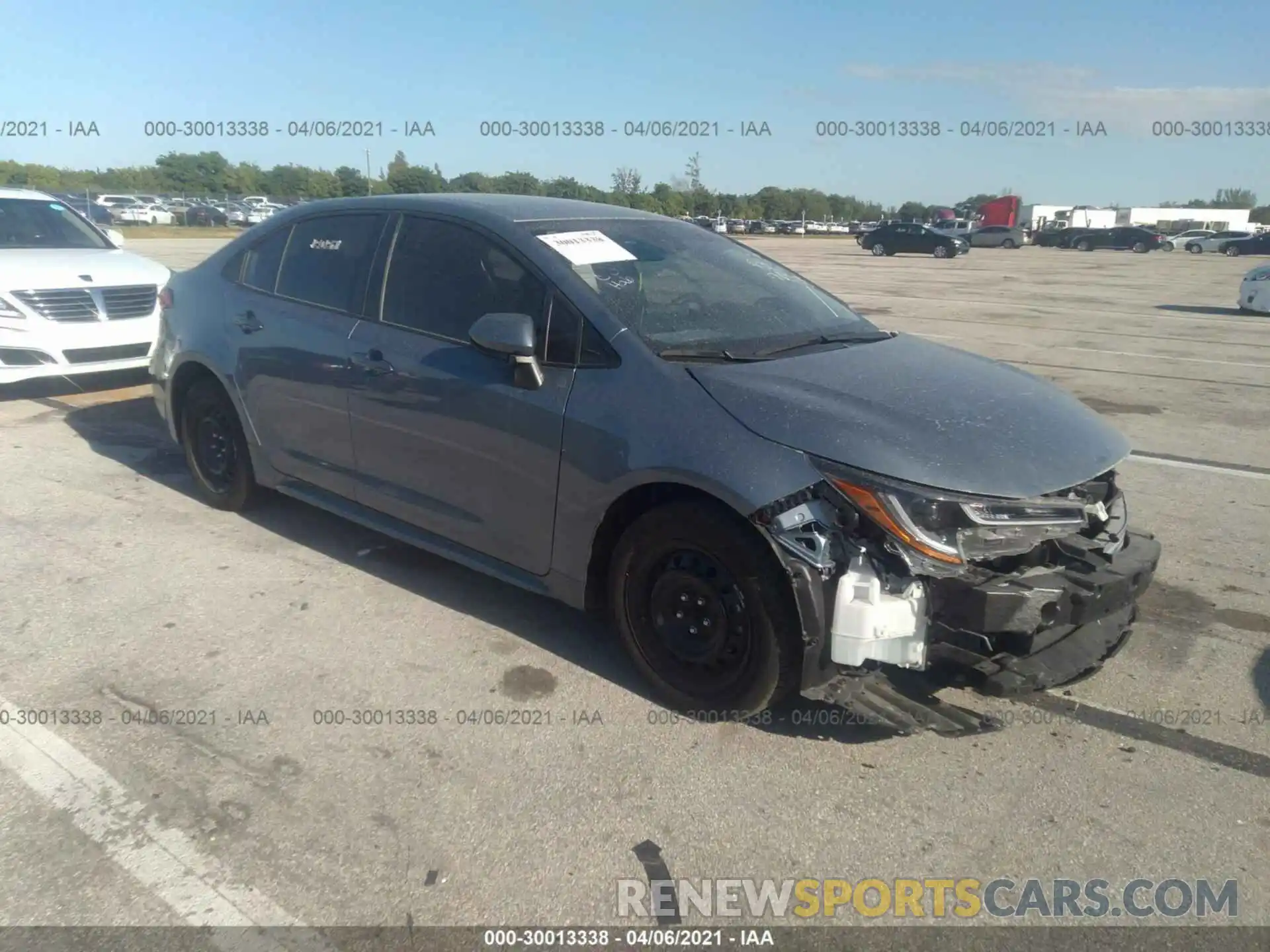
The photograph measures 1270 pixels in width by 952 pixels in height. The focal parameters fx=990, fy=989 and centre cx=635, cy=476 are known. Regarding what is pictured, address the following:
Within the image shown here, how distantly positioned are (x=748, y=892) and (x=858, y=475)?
1.22 metres

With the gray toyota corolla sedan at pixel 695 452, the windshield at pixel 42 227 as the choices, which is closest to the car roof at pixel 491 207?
the gray toyota corolla sedan at pixel 695 452

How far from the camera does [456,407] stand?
12.8 ft

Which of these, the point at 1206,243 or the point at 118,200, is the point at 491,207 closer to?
the point at 118,200

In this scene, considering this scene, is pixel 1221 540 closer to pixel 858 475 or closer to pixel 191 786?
pixel 858 475

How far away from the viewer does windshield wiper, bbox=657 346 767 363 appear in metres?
3.52

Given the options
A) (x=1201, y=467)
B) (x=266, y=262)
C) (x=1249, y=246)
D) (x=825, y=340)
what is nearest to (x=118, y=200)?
(x=266, y=262)

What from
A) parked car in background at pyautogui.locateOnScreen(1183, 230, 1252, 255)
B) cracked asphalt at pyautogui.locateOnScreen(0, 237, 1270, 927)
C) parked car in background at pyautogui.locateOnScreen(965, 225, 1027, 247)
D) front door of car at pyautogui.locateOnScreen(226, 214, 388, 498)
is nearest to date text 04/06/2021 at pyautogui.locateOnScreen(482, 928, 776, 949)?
cracked asphalt at pyautogui.locateOnScreen(0, 237, 1270, 927)

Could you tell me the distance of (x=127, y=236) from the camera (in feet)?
112

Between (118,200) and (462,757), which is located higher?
(118,200)

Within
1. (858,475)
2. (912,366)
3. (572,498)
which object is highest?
(912,366)

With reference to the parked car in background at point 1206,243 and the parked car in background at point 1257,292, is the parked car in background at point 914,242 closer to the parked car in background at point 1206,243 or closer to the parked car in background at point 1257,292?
the parked car in background at point 1206,243

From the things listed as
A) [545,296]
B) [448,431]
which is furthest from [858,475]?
[448,431]

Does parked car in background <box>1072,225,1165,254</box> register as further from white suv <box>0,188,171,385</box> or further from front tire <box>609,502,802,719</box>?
front tire <box>609,502,802,719</box>

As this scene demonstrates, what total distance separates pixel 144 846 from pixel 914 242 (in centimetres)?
4247
